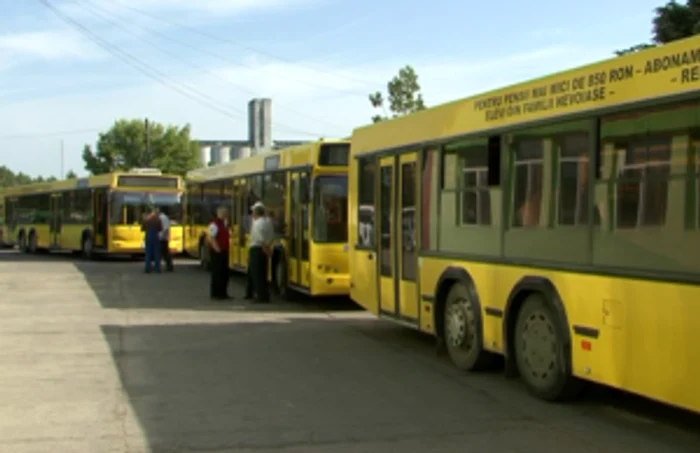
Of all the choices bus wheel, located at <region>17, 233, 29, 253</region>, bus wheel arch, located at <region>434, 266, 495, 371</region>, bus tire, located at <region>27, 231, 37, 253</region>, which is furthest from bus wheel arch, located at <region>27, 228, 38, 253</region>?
bus wheel arch, located at <region>434, 266, 495, 371</region>

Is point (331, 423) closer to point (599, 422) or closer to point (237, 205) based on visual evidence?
point (599, 422)

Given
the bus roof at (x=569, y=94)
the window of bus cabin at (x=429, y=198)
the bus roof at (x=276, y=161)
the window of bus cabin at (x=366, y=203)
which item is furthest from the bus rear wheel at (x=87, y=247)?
the window of bus cabin at (x=429, y=198)

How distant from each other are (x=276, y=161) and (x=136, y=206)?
12.6m

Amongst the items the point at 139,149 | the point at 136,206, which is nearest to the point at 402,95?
the point at 136,206

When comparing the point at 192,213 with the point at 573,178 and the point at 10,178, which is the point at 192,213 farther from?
the point at 10,178

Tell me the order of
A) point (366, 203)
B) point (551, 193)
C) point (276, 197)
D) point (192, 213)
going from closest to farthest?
point (551, 193), point (366, 203), point (276, 197), point (192, 213)

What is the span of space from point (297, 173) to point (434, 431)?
9.77 metres

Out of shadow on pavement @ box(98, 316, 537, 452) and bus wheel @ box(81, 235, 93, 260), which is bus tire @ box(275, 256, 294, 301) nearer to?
shadow on pavement @ box(98, 316, 537, 452)

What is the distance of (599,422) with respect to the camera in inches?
276

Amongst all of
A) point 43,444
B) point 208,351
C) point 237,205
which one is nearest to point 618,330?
point 43,444

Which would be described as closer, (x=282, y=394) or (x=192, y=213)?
(x=282, y=394)

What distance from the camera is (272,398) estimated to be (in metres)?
7.92

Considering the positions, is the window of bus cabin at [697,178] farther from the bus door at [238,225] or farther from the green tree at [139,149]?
the green tree at [139,149]

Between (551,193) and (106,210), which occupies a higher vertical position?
(551,193)
